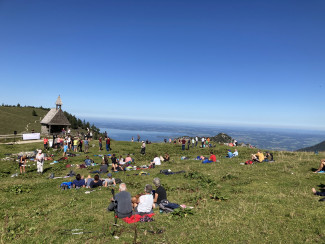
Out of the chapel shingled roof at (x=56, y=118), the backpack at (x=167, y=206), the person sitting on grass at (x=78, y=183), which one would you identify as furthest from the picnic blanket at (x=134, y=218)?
the chapel shingled roof at (x=56, y=118)

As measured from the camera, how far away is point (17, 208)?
36.4ft

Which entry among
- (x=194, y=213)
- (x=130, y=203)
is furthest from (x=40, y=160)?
(x=194, y=213)

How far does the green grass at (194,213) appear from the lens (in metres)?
7.44

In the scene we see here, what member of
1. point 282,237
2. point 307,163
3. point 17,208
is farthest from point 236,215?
point 307,163

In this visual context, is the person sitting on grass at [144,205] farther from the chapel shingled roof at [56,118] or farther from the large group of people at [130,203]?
the chapel shingled roof at [56,118]

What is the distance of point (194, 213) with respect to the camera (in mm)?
9555

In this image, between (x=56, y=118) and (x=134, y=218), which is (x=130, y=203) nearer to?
(x=134, y=218)

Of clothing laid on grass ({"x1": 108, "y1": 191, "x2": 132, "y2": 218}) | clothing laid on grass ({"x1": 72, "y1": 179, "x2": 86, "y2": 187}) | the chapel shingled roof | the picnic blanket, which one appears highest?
the chapel shingled roof

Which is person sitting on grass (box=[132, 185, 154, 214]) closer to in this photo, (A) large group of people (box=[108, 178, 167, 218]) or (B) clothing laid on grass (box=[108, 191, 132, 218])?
(A) large group of people (box=[108, 178, 167, 218])

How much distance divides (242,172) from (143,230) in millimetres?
13051

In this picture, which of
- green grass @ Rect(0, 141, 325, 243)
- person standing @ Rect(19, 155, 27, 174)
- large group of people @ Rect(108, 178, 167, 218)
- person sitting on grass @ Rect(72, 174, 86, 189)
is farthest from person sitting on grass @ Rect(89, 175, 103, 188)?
person standing @ Rect(19, 155, 27, 174)

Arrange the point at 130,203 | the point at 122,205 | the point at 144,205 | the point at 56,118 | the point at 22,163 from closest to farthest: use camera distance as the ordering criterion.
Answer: the point at 122,205
the point at 130,203
the point at 144,205
the point at 22,163
the point at 56,118

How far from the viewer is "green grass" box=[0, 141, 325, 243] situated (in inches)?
293

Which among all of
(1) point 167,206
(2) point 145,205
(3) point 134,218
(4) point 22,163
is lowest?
(4) point 22,163
